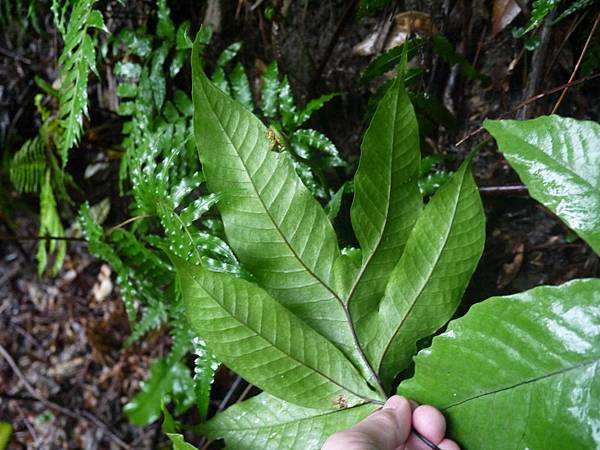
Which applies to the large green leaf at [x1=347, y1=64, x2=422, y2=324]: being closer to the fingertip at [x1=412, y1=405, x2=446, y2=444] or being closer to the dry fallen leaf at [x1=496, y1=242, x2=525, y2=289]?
the fingertip at [x1=412, y1=405, x2=446, y2=444]

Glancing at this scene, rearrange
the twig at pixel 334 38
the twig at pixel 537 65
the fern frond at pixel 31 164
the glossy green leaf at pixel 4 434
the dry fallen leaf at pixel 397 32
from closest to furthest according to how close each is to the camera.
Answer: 1. the twig at pixel 537 65
2. the dry fallen leaf at pixel 397 32
3. the twig at pixel 334 38
4. the fern frond at pixel 31 164
5. the glossy green leaf at pixel 4 434

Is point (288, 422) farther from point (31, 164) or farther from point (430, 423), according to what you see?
point (31, 164)

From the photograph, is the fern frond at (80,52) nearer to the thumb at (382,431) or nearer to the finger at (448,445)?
the thumb at (382,431)

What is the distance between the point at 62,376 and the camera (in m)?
2.71

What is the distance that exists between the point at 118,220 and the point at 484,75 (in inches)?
65.9

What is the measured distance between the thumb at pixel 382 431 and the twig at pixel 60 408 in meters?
1.99

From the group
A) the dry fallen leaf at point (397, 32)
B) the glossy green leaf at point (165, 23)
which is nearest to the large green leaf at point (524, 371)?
the dry fallen leaf at point (397, 32)

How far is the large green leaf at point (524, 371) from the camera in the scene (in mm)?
774

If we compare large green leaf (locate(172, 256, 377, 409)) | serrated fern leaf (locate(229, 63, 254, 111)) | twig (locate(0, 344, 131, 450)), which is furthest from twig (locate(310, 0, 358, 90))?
twig (locate(0, 344, 131, 450))

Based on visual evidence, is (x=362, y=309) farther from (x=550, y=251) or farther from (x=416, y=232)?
(x=550, y=251)

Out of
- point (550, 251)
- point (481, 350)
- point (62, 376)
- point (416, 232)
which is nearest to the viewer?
point (481, 350)

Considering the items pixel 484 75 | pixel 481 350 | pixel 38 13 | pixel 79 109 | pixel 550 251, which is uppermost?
pixel 38 13

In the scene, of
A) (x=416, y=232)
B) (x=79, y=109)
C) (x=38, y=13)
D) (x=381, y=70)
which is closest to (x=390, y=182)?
(x=416, y=232)

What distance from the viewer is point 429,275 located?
3.16ft
